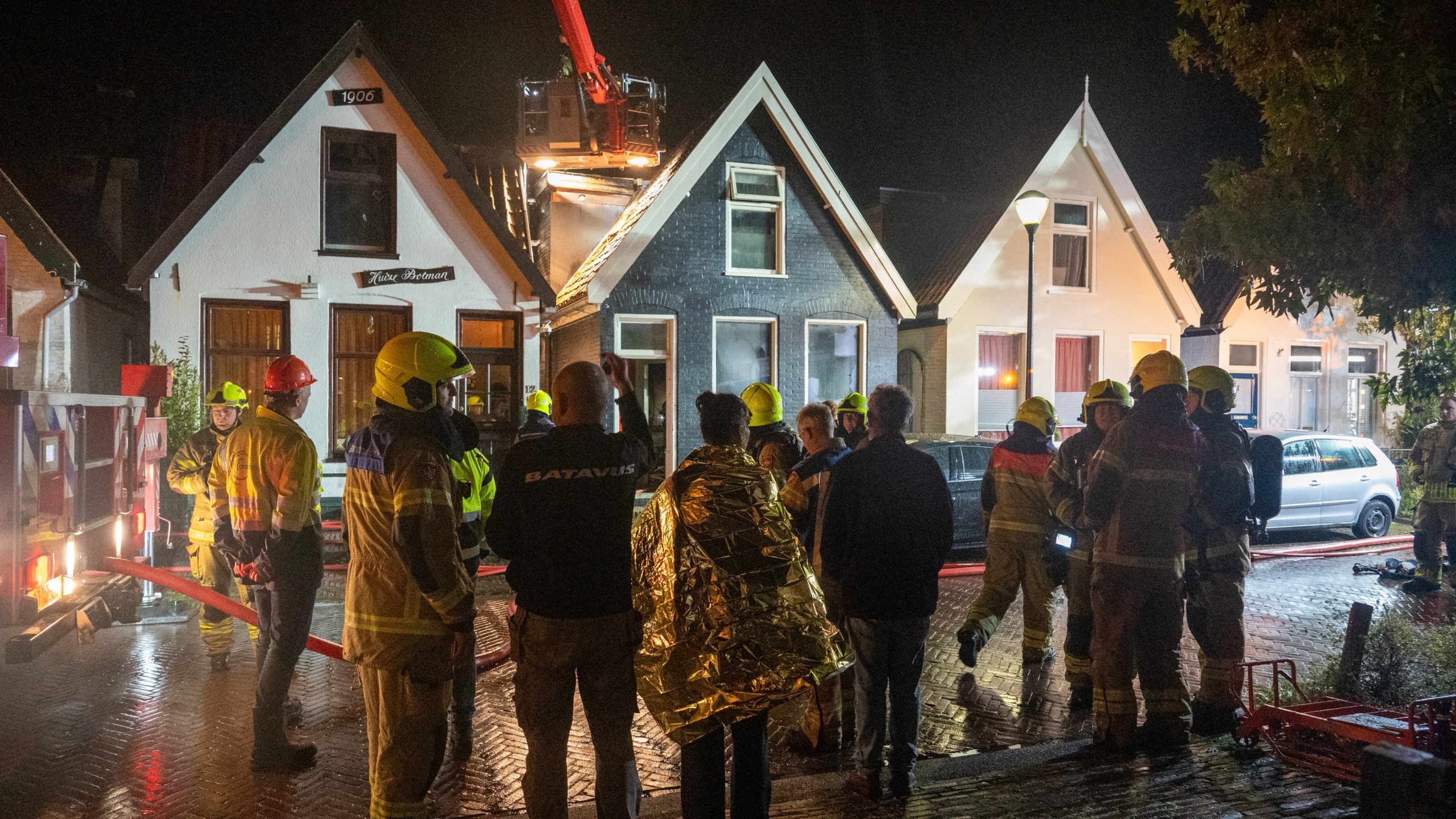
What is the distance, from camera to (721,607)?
3342mm

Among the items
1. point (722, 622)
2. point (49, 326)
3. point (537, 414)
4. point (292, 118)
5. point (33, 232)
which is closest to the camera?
point (722, 622)

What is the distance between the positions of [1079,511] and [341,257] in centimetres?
1156

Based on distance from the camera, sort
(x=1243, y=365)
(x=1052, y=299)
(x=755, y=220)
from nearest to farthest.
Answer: (x=755, y=220), (x=1052, y=299), (x=1243, y=365)

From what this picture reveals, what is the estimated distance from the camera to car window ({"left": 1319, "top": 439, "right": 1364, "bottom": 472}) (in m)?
13.0

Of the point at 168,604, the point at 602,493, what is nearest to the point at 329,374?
the point at 168,604

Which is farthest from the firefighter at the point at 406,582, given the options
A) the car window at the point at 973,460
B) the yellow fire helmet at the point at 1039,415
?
the car window at the point at 973,460

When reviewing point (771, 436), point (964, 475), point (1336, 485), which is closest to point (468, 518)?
point (771, 436)

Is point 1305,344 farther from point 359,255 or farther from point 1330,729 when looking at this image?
point 359,255

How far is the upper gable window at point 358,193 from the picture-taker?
13.7 metres

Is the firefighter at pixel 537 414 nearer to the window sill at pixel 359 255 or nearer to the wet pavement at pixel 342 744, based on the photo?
the wet pavement at pixel 342 744

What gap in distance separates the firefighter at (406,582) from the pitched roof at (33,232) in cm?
810

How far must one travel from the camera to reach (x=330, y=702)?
19.7 ft

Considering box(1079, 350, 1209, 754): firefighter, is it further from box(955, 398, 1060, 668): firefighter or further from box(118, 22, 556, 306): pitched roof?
box(118, 22, 556, 306): pitched roof

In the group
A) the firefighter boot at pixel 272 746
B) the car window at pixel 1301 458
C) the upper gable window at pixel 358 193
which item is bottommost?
the firefighter boot at pixel 272 746
